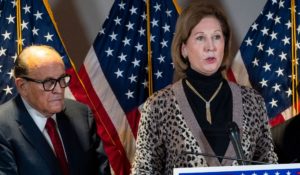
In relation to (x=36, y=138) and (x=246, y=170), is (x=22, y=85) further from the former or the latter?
(x=246, y=170)

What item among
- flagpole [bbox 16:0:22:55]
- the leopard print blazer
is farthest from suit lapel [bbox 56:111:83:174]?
flagpole [bbox 16:0:22:55]

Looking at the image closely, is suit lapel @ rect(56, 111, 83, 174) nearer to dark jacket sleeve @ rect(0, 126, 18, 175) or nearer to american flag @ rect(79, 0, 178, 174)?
dark jacket sleeve @ rect(0, 126, 18, 175)

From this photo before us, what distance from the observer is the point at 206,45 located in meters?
2.10

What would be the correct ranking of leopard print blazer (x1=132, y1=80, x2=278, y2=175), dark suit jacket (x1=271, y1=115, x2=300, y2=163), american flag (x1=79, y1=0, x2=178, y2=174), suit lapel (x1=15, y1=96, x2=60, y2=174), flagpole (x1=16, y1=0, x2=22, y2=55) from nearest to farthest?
1. leopard print blazer (x1=132, y1=80, x2=278, y2=175)
2. suit lapel (x1=15, y1=96, x2=60, y2=174)
3. dark suit jacket (x1=271, y1=115, x2=300, y2=163)
4. flagpole (x1=16, y1=0, x2=22, y2=55)
5. american flag (x1=79, y1=0, x2=178, y2=174)

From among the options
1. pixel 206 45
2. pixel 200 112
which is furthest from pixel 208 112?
pixel 206 45

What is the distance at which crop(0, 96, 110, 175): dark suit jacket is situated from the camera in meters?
2.13

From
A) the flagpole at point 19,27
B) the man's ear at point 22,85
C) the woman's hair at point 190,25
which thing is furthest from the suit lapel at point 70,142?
the flagpole at point 19,27

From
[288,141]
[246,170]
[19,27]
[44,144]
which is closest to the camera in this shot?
[246,170]

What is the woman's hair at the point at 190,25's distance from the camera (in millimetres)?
2127

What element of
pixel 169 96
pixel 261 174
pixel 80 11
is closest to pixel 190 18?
pixel 169 96

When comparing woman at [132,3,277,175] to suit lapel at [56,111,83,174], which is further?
suit lapel at [56,111,83,174]

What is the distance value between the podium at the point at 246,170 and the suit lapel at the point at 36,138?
817 millimetres

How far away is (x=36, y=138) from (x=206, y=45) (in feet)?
2.46

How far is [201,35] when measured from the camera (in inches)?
83.4
